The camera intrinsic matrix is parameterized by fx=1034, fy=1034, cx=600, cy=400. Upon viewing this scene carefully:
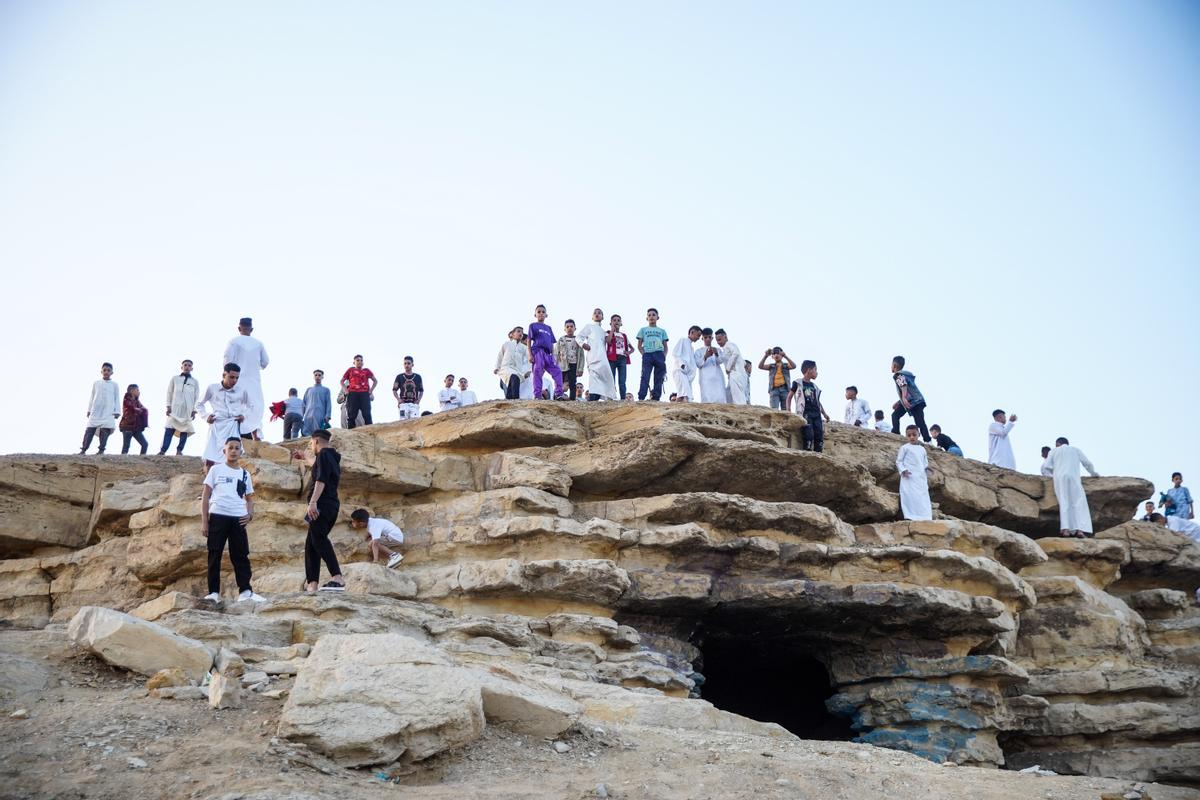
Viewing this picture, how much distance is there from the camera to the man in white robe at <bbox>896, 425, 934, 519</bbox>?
15.4 metres

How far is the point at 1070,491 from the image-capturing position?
58.7 feet

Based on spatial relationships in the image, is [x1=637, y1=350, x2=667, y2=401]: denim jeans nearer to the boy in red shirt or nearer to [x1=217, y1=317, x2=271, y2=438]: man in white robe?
the boy in red shirt

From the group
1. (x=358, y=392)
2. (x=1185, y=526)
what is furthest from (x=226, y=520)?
(x=1185, y=526)

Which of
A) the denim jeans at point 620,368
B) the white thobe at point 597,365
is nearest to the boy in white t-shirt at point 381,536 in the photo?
the white thobe at point 597,365

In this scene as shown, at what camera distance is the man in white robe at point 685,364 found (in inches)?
706

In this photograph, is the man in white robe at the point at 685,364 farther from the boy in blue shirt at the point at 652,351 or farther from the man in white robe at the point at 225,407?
the man in white robe at the point at 225,407

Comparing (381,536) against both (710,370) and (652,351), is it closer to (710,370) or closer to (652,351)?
(652,351)

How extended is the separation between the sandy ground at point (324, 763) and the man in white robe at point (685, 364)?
32.3 feet

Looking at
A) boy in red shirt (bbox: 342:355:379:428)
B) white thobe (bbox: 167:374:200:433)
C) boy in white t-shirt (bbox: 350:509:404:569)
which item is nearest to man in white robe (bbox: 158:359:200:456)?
white thobe (bbox: 167:374:200:433)

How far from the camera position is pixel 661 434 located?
13742 millimetres

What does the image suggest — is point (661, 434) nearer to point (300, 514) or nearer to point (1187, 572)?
point (300, 514)

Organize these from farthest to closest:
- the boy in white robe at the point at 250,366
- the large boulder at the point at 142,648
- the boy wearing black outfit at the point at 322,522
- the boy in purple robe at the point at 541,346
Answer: the boy in purple robe at the point at 541,346
the boy in white robe at the point at 250,366
the boy wearing black outfit at the point at 322,522
the large boulder at the point at 142,648

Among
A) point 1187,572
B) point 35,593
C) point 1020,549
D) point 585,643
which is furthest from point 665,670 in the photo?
point 1187,572

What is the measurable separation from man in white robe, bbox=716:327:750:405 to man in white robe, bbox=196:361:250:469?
830 centimetres
